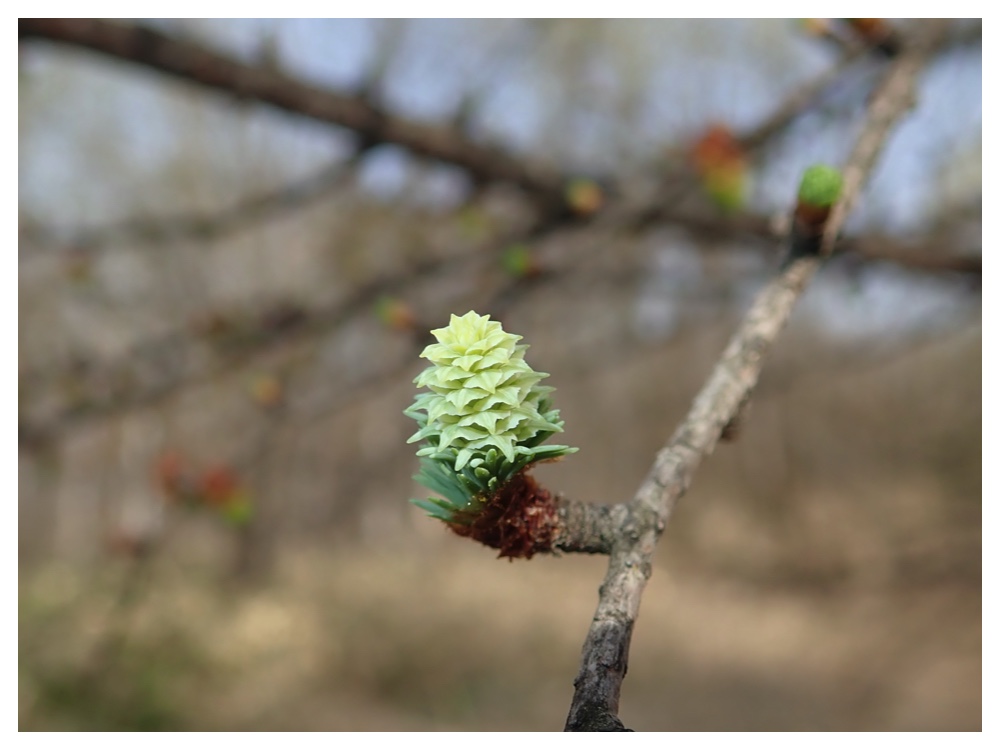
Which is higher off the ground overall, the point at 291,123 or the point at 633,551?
the point at 291,123

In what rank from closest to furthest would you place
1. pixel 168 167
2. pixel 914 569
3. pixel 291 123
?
pixel 291 123 → pixel 914 569 → pixel 168 167

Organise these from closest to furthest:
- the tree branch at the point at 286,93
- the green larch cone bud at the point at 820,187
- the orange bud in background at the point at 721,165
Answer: the green larch cone bud at the point at 820,187, the tree branch at the point at 286,93, the orange bud in background at the point at 721,165

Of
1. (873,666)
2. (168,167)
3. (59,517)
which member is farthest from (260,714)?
(59,517)

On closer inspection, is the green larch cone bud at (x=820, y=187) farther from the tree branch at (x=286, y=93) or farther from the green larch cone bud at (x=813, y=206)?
the tree branch at (x=286, y=93)

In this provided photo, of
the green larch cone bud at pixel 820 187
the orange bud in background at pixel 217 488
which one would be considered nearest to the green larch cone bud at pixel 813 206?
the green larch cone bud at pixel 820 187

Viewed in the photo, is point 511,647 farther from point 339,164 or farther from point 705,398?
point 705,398
